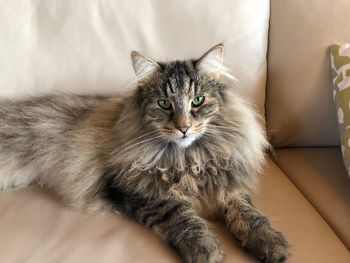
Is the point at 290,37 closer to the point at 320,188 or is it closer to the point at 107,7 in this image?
the point at 320,188

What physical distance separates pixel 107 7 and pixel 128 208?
0.69 metres

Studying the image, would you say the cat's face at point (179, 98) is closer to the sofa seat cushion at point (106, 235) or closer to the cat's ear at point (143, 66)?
the cat's ear at point (143, 66)

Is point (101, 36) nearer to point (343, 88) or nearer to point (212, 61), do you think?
point (212, 61)

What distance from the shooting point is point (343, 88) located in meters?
1.36

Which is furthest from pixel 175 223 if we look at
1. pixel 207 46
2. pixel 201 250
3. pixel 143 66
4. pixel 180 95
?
pixel 207 46

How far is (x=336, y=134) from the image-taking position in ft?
5.06

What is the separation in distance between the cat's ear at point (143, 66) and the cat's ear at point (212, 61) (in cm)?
12

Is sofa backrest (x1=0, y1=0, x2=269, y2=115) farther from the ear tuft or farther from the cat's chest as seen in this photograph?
the cat's chest

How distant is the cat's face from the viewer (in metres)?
1.20

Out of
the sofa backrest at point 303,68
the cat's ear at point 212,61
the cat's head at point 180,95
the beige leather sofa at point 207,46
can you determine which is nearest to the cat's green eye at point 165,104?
the cat's head at point 180,95

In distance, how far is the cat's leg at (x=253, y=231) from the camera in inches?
41.3

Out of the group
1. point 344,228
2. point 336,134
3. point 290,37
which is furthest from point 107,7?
point 344,228

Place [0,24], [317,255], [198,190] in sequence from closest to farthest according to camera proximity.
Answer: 1. [317,255]
2. [198,190]
3. [0,24]

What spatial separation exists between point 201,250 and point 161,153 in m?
0.33
